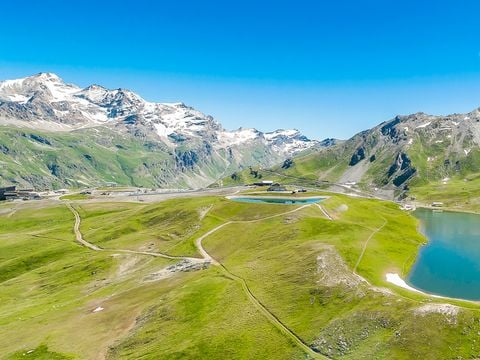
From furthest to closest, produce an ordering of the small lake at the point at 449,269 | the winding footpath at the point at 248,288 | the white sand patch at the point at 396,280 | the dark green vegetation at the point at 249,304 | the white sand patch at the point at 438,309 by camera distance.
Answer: the small lake at the point at 449,269 < the white sand patch at the point at 396,280 < the winding footpath at the point at 248,288 < the dark green vegetation at the point at 249,304 < the white sand patch at the point at 438,309

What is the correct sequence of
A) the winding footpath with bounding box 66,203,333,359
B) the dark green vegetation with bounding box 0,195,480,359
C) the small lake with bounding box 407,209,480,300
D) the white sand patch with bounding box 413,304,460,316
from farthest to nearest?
the small lake with bounding box 407,209,480,300
the winding footpath with bounding box 66,203,333,359
the dark green vegetation with bounding box 0,195,480,359
the white sand patch with bounding box 413,304,460,316

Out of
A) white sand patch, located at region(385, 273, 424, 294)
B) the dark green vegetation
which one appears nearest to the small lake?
white sand patch, located at region(385, 273, 424, 294)

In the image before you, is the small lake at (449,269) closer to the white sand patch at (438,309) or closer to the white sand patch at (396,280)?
the white sand patch at (396,280)

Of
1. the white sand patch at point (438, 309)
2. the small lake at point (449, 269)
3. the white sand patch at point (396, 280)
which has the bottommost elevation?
the small lake at point (449, 269)

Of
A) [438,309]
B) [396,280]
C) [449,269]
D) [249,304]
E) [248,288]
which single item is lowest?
[449,269]

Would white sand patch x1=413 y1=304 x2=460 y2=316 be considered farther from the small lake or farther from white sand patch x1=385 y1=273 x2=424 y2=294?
the small lake

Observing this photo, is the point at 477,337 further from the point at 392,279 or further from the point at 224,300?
the point at 224,300

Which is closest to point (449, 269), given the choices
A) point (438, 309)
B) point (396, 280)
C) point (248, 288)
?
point (396, 280)

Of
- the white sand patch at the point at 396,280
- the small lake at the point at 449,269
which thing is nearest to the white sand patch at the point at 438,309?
the white sand patch at the point at 396,280

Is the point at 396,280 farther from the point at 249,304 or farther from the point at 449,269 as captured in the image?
the point at 249,304
